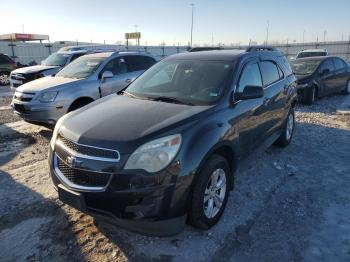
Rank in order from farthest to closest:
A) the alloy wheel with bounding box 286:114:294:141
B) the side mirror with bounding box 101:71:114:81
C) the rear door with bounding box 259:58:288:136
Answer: the side mirror with bounding box 101:71:114:81 → the alloy wheel with bounding box 286:114:294:141 → the rear door with bounding box 259:58:288:136

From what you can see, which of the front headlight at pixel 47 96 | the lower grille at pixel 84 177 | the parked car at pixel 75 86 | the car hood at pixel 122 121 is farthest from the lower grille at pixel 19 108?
the lower grille at pixel 84 177

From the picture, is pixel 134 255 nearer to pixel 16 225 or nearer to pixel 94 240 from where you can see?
pixel 94 240

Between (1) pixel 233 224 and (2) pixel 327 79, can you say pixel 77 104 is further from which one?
(2) pixel 327 79

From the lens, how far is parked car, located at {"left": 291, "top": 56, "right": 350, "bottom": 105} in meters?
11.0

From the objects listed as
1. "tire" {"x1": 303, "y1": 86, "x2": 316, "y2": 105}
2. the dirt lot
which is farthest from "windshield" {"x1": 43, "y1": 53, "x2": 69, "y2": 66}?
"tire" {"x1": 303, "y1": 86, "x2": 316, "y2": 105}

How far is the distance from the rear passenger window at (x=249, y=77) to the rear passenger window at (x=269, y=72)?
23cm

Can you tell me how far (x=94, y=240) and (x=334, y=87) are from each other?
11676 millimetres

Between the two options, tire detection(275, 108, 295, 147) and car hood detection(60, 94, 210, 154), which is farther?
tire detection(275, 108, 295, 147)

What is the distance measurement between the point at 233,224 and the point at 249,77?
1975mm

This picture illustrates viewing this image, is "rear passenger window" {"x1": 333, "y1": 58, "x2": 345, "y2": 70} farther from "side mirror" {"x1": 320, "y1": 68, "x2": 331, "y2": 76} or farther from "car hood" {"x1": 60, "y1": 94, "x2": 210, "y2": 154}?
"car hood" {"x1": 60, "y1": 94, "x2": 210, "y2": 154}

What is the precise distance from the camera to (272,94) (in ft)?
17.1

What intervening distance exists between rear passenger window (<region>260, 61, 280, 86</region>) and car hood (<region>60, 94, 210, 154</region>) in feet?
6.05

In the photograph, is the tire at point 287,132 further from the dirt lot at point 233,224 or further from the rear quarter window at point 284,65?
the rear quarter window at point 284,65

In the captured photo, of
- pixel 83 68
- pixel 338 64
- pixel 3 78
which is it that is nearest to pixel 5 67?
pixel 3 78
